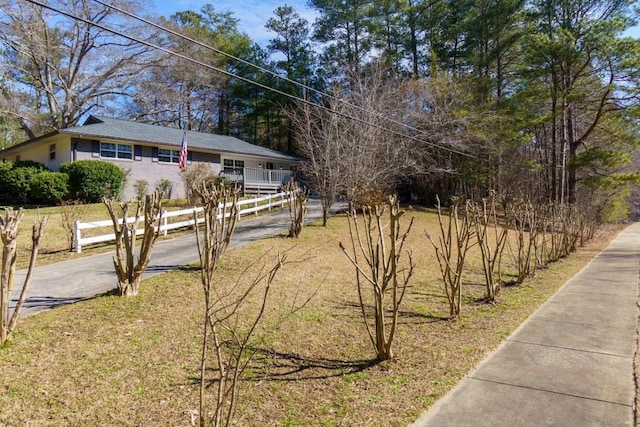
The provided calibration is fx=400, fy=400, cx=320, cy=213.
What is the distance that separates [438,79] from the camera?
939 inches

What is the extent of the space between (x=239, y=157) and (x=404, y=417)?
25785 millimetres

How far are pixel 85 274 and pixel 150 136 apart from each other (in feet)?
53.9

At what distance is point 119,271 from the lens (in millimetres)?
6141

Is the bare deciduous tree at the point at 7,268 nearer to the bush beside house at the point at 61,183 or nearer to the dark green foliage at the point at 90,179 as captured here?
the dark green foliage at the point at 90,179

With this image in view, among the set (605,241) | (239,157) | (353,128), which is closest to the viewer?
(353,128)

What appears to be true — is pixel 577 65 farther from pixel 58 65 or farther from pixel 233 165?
pixel 58 65

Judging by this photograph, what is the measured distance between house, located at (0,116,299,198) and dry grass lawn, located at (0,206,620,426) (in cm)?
1566

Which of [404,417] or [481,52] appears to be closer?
[404,417]

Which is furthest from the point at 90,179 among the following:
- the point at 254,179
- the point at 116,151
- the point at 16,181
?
the point at 254,179

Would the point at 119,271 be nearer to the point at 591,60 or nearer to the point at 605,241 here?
the point at 605,241

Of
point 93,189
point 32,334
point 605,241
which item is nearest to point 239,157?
point 93,189

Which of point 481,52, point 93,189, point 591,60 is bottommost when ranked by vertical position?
point 93,189

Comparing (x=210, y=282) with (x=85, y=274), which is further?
(x=85, y=274)

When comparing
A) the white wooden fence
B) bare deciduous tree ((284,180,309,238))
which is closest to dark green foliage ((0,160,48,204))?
the white wooden fence
